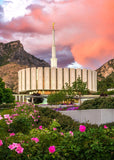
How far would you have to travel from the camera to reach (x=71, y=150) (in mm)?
5039

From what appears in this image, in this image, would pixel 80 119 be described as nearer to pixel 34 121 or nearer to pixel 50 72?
pixel 34 121

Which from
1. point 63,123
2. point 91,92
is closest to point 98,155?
point 63,123

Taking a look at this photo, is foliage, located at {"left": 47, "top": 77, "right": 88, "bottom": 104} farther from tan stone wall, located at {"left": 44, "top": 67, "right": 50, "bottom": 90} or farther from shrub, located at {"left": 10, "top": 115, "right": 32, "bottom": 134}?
tan stone wall, located at {"left": 44, "top": 67, "right": 50, "bottom": 90}

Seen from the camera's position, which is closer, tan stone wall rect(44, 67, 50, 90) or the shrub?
the shrub

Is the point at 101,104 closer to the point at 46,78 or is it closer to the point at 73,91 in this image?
the point at 73,91

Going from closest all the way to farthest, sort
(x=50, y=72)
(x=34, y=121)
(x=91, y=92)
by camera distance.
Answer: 1. (x=34, y=121)
2. (x=50, y=72)
3. (x=91, y=92)

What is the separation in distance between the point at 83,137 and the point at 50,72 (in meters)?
105

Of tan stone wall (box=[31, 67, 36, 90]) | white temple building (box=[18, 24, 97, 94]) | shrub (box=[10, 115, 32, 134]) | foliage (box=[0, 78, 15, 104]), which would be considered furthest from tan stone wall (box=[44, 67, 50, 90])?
shrub (box=[10, 115, 32, 134])

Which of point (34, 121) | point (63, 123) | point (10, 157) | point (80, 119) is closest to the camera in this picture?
point (10, 157)

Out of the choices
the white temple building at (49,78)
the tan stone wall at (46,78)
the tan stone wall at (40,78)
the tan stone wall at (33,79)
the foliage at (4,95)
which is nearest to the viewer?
the foliage at (4,95)

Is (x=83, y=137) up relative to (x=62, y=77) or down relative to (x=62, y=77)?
down

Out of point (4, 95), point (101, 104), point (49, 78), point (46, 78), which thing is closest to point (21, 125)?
point (101, 104)

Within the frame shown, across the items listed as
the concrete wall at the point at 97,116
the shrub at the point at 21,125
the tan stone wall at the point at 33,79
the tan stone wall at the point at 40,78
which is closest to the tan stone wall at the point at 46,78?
the tan stone wall at the point at 40,78

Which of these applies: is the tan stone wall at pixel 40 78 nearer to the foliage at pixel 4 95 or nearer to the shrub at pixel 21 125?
the foliage at pixel 4 95
